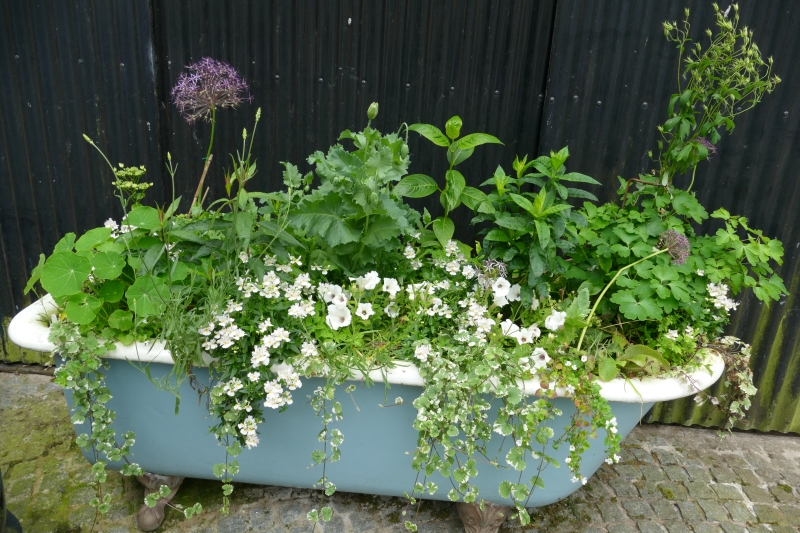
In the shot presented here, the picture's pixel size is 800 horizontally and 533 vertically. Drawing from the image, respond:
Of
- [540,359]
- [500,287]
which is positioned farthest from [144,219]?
[540,359]

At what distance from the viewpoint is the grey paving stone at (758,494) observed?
219cm

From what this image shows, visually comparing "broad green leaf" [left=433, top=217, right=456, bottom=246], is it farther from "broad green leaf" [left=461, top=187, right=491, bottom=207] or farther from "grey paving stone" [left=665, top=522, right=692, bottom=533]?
"grey paving stone" [left=665, top=522, right=692, bottom=533]

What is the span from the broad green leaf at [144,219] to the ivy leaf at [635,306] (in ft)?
4.67

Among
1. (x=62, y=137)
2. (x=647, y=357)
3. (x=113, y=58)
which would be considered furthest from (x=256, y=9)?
(x=647, y=357)

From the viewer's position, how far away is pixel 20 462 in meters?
2.18

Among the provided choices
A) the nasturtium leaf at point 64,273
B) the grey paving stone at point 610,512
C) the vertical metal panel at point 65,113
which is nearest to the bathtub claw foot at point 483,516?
the grey paving stone at point 610,512

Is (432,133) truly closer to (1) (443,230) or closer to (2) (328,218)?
(1) (443,230)

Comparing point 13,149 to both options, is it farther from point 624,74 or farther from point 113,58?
point 624,74

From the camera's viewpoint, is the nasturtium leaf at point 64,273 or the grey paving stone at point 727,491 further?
the grey paving stone at point 727,491

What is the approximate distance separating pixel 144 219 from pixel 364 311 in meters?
0.74

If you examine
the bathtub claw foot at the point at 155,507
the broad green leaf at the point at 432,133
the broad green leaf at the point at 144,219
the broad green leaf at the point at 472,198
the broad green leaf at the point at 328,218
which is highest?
the broad green leaf at the point at 432,133

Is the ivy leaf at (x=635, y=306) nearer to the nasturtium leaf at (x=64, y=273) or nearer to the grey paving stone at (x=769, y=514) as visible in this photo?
the grey paving stone at (x=769, y=514)

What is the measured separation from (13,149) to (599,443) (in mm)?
2739

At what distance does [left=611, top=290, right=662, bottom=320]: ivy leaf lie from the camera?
5.36ft
